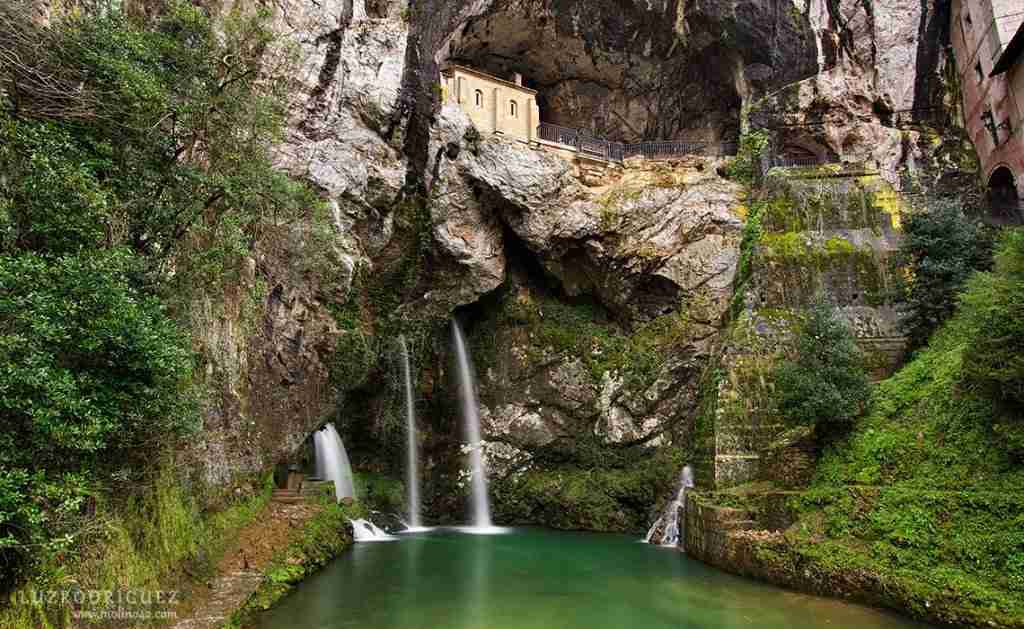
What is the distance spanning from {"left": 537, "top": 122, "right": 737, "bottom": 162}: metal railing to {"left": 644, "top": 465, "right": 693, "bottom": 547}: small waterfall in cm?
1729

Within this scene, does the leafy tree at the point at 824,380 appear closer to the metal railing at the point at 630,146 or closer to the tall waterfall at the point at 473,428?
the tall waterfall at the point at 473,428

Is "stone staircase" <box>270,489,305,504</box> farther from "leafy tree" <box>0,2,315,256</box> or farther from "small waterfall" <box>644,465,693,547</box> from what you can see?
"small waterfall" <box>644,465,693,547</box>

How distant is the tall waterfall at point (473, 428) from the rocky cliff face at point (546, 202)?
615mm

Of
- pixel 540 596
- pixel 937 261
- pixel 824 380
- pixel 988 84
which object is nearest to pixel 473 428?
pixel 540 596

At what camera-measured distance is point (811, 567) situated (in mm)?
11680

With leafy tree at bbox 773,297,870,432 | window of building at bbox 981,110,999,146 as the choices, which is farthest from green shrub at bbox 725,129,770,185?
leafy tree at bbox 773,297,870,432

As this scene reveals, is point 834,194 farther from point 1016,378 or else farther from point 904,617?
point 904,617

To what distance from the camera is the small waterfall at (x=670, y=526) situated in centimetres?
1750

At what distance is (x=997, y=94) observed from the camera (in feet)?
73.9

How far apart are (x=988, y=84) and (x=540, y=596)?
25847mm

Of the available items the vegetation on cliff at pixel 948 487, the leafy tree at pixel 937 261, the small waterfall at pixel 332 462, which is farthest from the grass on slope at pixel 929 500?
the small waterfall at pixel 332 462

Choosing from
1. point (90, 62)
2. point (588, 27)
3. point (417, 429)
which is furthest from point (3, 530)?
point (588, 27)

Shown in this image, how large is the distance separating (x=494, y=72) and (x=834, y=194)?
17.0 metres

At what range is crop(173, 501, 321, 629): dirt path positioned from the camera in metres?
8.88
